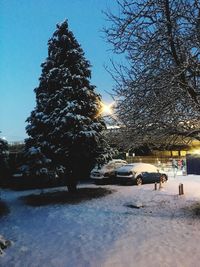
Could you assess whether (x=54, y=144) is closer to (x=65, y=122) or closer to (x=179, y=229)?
(x=65, y=122)

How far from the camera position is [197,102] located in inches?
352

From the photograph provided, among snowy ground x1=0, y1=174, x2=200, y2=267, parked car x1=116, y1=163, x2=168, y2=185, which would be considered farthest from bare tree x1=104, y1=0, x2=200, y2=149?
parked car x1=116, y1=163, x2=168, y2=185

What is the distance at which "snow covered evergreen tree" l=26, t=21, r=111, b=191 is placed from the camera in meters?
18.5

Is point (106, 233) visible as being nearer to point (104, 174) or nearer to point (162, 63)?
point (162, 63)

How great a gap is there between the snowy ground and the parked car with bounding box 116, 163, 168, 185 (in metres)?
5.02

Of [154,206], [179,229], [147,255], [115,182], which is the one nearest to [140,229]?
[179,229]

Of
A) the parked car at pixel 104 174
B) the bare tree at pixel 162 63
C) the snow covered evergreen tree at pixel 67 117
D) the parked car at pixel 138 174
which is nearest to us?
the bare tree at pixel 162 63

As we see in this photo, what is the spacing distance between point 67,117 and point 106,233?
8346mm

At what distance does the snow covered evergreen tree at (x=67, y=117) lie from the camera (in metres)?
18.5

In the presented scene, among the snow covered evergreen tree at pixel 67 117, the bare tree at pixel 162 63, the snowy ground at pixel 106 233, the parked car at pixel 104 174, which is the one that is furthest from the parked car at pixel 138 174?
the bare tree at pixel 162 63

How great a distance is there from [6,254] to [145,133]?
5503 mm

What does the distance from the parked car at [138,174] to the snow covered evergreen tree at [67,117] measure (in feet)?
12.7

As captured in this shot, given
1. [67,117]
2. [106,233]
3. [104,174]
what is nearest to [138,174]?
[104,174]

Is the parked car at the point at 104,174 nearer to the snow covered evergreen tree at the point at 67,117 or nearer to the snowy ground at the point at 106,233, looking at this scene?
the snow covered evergreen tree at the point at 67,117
